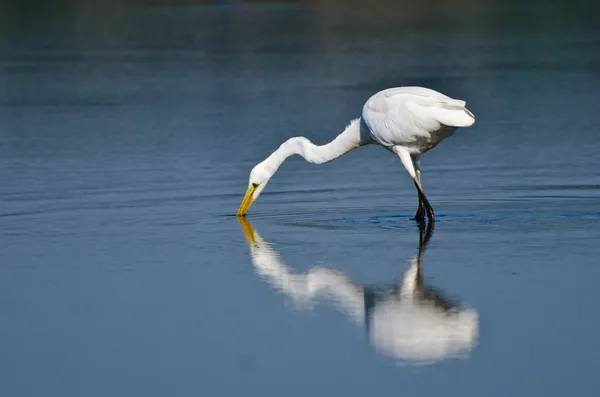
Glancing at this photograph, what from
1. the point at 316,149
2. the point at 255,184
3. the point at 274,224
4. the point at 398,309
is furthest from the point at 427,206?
the point at 398,309

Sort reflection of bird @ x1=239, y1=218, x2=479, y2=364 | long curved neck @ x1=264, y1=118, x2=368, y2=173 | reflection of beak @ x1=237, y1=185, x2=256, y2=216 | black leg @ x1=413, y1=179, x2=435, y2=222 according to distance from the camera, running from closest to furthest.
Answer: reflection of bird @ x1=239, y1=218, x2=479, y2=364 < black leg @ x1=413, y1=179, x2=435, y2=222 < reflection of beak @ x1=237, y1=185, x2=256, y2=216 < long curved neck @ x1=264, y1=118, x2=368, y2=173

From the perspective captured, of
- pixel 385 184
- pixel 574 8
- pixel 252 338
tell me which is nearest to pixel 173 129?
pixel 385 184

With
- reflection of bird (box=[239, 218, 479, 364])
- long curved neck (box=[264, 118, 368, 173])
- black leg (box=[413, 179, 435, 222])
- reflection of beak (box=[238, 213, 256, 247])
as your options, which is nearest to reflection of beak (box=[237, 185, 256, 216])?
reflection of beak (box=[238, 213, 256, 247])

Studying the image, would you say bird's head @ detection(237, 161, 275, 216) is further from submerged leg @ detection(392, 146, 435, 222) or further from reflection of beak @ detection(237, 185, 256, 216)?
submerged leg @ detection(392, 146, 435, 222)

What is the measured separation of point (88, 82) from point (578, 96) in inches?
383

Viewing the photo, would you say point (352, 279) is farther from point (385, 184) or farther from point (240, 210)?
point (385, 184)

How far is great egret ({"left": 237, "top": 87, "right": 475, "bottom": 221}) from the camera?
40.0ft

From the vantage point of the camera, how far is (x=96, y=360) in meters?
7.86

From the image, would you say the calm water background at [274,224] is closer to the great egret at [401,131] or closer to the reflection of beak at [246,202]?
the reflection of beak at [246,202]

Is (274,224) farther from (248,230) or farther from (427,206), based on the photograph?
(427,206)

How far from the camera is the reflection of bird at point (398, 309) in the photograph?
7.82 meters

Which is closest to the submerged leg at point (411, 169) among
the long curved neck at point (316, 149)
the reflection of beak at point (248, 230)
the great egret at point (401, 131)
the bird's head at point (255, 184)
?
the great egret at point (401, 131)

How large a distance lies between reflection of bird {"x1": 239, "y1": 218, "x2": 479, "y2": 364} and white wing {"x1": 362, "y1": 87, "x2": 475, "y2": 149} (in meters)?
1.85

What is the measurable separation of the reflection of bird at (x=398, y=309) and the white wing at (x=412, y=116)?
1847 mm
